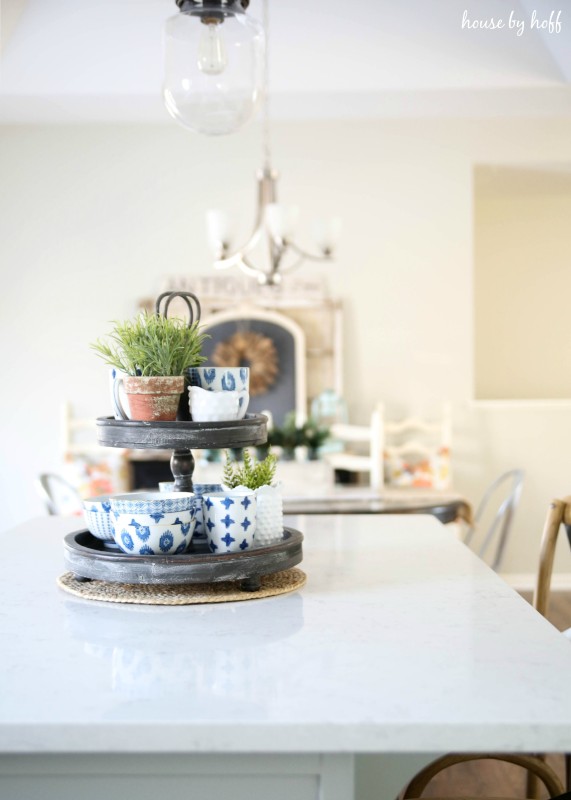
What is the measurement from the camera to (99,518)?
1.43 meters

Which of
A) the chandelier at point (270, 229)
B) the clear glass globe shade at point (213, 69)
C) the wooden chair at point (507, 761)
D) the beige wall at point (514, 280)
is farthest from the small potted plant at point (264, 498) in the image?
the beige wall at point (514, 280)

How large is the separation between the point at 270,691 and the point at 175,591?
1.39 feet

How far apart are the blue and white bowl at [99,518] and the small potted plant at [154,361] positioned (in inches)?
5.7

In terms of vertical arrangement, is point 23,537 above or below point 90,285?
below

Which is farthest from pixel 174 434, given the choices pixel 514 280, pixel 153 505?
pixel 514 280

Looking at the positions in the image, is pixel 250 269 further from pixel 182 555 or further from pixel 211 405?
pixel 182 555

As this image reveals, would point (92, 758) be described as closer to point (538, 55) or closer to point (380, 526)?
point (380, 526)

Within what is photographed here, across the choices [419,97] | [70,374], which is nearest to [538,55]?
[419,97]

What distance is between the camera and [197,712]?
90 cm

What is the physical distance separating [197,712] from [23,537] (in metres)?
1.13

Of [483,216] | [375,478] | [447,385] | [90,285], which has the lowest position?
[375,478]

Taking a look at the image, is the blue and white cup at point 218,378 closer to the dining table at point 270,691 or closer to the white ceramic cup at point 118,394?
the white ceramic cup at point 118,394

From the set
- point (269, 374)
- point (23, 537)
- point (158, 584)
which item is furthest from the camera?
point (269, 374)

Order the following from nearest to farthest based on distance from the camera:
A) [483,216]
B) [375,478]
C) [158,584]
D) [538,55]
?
[158,584] → [375,478] → [538,55] → [483,216]
